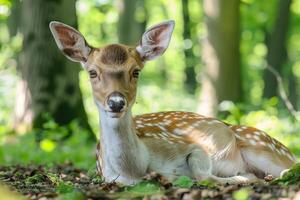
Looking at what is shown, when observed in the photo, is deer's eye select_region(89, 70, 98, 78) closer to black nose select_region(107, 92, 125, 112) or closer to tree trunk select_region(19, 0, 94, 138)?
black nose select_region(107, 92, 125, 112)

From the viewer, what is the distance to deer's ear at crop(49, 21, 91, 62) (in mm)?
5820

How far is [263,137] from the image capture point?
6.63 metres

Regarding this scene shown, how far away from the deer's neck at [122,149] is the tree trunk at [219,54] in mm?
6484

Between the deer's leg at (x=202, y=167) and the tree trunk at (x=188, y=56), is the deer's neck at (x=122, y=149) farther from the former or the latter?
the tree trunk at (x=188, y=56)

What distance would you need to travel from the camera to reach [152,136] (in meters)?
6.19

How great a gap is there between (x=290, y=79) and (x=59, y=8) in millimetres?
17195

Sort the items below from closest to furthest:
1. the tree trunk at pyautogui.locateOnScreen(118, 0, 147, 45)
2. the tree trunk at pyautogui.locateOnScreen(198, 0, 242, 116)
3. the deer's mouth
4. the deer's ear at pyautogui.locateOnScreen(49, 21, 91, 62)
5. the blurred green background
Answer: the deer's mouth, the deer's ear at pyautogui.locateOnScreen(49, 21, 91, 62), the blurred green background, the tree trunk at pyautogui.locateOnScreen(198, 0, 242, 116), the tree trunk at pyautogui.locateOnScreen(118, 0, 147, 45)

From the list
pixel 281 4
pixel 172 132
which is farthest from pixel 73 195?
pixel 281 4

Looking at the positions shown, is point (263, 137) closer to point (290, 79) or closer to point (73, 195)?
point (73, 195)

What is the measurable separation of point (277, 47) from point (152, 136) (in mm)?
14707

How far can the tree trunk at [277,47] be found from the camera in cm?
1972

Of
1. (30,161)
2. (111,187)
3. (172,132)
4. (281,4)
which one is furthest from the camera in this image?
(281,4)

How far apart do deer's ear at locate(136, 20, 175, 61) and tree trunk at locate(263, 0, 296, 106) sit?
14.1 m

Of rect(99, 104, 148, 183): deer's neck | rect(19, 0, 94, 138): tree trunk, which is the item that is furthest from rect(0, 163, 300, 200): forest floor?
Result: rect(19, 0, 94, 138): tree trunk
